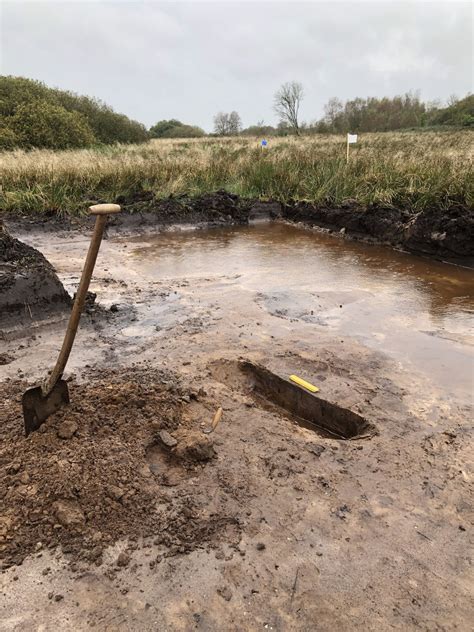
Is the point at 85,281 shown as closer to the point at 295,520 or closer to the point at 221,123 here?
the point at 295,520

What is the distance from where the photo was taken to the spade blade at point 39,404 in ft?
9.48

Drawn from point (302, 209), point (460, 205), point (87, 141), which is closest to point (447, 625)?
point (460, 205)

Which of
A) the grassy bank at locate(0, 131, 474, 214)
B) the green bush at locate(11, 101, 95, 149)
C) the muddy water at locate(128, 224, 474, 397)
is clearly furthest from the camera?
the green bush at locate(11, 101, 95, 149)

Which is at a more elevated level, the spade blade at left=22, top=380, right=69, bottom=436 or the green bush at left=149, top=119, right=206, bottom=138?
the green bush at left=149, top=119, right=206, bottom=138

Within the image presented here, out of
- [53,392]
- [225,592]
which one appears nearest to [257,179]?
[53,392]

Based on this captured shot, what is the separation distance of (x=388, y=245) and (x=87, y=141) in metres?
19.2

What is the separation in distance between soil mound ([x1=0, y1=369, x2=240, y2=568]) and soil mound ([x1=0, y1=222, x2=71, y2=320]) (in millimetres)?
1858

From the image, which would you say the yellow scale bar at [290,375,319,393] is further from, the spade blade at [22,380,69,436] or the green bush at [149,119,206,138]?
the green bush at [149,119,206,138]

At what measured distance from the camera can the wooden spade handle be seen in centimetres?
238

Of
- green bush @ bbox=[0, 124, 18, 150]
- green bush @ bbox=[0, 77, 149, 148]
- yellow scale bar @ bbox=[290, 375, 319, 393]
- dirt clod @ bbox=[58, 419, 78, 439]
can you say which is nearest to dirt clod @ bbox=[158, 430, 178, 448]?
dirt clod @ bbox=[58, 419, 78, 439]

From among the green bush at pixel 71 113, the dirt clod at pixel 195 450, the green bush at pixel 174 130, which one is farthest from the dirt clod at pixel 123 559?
the green bush at pixel 174 130

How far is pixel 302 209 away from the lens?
11.7 m

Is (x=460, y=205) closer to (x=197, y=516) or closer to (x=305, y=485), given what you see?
(x=305, y=485)

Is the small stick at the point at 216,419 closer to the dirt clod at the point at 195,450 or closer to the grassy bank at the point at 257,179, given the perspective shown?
the dirt clod at the point at 195,450
